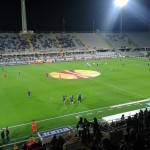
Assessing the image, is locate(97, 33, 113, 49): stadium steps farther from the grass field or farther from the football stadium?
the grass field

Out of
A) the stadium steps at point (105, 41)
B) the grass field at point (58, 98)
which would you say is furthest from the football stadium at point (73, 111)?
the stadium steps at point (105, 41)

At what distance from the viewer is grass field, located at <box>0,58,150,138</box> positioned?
21766 millimetres

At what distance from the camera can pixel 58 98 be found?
28.6 metres

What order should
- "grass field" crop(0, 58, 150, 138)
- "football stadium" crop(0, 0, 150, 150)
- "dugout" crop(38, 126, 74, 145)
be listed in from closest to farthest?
"football stadium" crop(0, 0, 150, 150) → "dugout" crop(38, 126, 74, 145) → "grass field" crop(0, 58, 150, 138)

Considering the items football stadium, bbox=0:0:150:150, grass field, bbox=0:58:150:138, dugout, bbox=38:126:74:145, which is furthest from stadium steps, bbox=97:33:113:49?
dugout, bbox=38:126:74:145

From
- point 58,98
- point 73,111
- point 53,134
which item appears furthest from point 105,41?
point 53,134

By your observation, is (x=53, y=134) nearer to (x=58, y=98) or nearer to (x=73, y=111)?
(x=73, y=111)

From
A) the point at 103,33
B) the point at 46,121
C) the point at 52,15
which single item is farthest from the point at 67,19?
the point at 46,121

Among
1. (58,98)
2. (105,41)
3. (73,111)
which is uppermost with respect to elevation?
(105,41)

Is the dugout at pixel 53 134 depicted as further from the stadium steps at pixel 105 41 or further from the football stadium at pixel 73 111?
the stadium steps at pixel 105 41

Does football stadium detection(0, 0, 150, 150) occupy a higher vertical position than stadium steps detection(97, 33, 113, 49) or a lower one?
lower

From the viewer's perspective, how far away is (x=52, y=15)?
87438 millimetres

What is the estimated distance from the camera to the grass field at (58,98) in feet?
71.4

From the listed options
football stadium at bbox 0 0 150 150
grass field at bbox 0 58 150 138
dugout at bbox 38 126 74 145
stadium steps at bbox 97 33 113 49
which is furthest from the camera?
stadium steps at bbox 97 33 113 49
